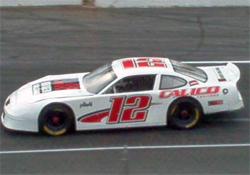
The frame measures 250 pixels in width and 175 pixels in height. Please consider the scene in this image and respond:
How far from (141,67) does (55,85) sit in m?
1.80

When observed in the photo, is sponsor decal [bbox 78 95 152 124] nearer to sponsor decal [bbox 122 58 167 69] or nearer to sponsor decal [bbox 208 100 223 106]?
sponsor decal [bbox 122 58 167 69]

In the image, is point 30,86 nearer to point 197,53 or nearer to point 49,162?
point 49,162

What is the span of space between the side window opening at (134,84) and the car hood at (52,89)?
0.57 metres

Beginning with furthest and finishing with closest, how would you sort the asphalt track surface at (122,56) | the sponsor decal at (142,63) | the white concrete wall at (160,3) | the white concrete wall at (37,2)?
the white concrete wall at (37,2)
the white concrete wall at (160,3)
the sponsor decal at (142,63)
the asphalt track surface at (122,56)

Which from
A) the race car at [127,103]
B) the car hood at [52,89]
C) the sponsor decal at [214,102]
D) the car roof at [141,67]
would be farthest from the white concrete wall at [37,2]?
the sponsor decal at [214,102]

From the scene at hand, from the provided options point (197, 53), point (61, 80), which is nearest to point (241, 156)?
point (61, 80)

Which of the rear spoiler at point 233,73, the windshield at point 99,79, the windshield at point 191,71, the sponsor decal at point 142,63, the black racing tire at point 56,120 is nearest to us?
the black racing tire at point 56,120

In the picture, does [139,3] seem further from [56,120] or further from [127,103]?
[56,120]

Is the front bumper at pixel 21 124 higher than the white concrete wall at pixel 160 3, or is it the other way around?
the white concrete wall at pixel 160 3

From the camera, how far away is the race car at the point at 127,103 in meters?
13.0

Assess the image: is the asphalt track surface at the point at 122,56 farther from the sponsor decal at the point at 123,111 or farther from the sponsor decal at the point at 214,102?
the sponsor decal at the point at 214,102

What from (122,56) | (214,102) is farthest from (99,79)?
(122,56)

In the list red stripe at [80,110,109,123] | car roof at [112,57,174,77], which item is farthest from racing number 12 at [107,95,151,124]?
car roof at [112,57,174,77]

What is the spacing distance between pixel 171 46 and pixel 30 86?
7441mm
